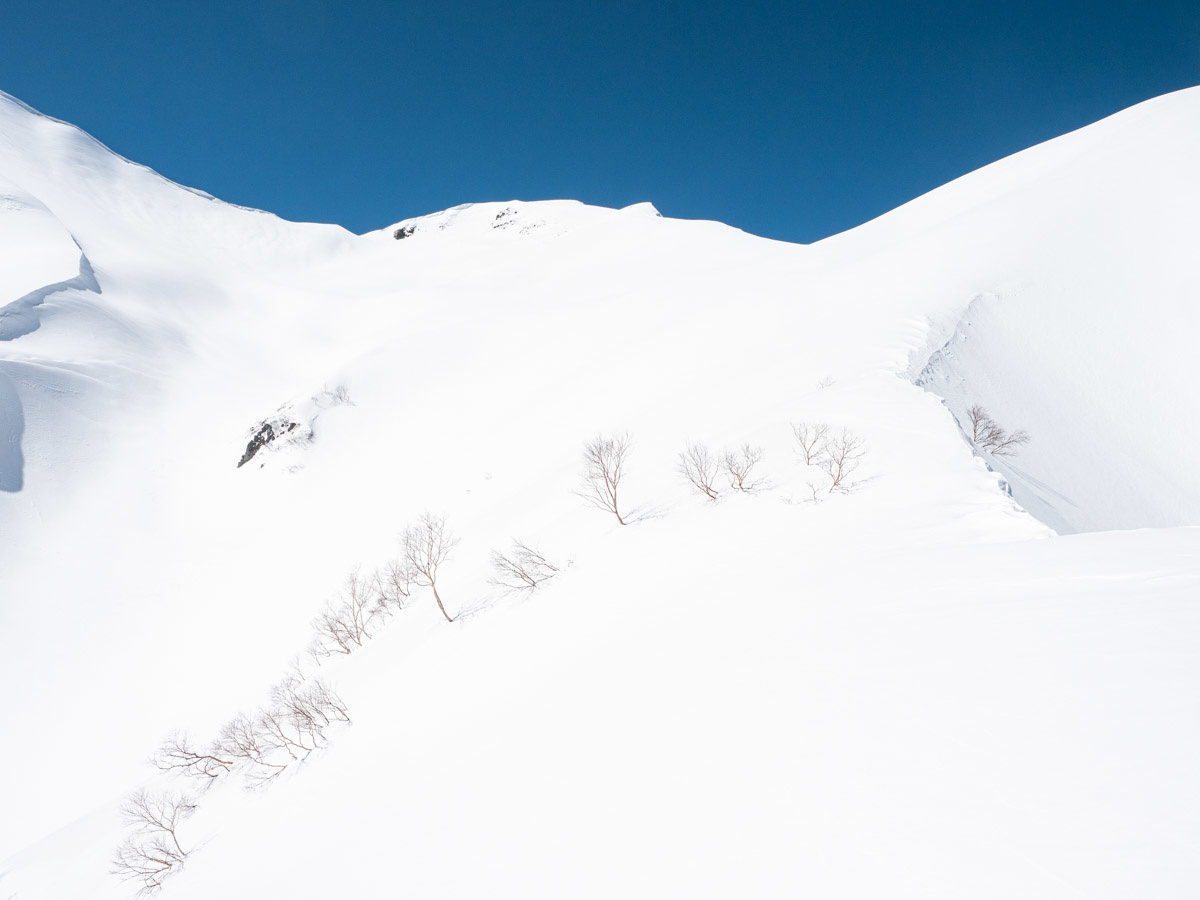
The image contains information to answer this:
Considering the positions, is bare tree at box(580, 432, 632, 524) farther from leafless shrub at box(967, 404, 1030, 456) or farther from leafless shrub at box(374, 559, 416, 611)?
leafless shrub at box(967, 404, 1030, 456)

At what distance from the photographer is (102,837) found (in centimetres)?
1415

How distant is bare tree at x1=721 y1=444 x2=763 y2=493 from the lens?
50.8 feet

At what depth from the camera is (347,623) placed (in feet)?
74.7

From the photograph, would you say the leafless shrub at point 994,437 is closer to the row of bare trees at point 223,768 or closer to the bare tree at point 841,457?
the bare tree at point 841,457

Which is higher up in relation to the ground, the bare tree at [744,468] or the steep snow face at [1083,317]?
the steep snow face at [1083,317]

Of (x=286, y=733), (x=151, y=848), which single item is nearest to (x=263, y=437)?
(x=286, y=733)

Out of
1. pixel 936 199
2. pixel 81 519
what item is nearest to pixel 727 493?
pixel 81 519

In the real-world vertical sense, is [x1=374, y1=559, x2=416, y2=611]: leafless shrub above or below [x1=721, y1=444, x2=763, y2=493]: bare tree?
below

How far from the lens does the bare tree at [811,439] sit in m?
15.1

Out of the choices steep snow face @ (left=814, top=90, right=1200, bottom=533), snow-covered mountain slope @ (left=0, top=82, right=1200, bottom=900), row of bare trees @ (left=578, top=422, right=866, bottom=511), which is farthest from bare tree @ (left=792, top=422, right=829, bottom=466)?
steep snow face @ (left=814, top=90, right=1200, bottom=533)

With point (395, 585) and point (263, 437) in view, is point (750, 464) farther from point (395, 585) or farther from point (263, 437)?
point (263, 437)

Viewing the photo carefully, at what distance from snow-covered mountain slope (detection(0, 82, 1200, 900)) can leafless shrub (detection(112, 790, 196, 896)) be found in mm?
472

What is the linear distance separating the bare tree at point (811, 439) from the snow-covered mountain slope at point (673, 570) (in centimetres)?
47

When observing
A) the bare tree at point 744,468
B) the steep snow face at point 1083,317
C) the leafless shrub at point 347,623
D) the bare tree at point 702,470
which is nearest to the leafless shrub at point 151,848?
the leafless shrub at point 347,623
